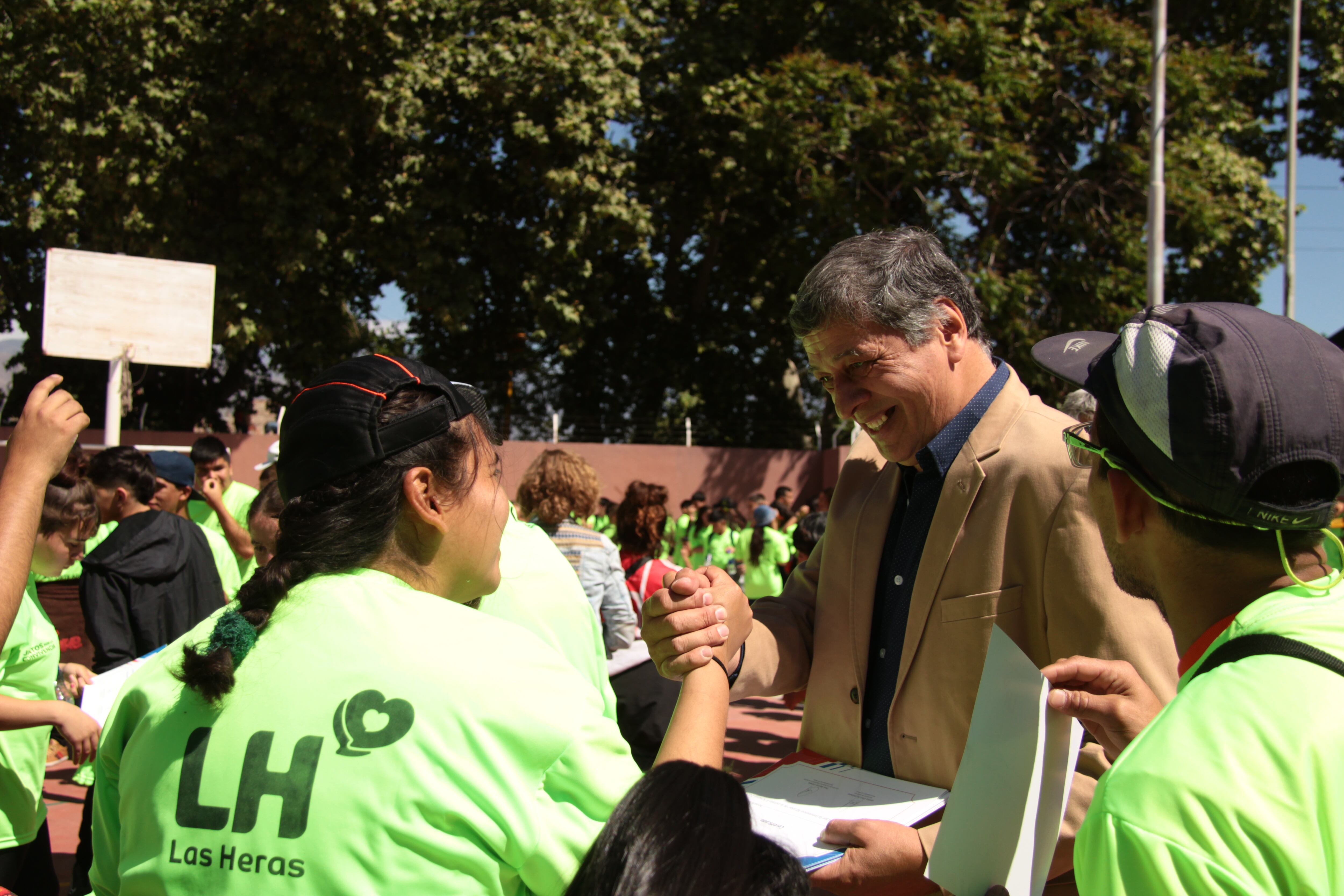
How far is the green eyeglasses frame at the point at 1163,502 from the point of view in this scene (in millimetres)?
1040

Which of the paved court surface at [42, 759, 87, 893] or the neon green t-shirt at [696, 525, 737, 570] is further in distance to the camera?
the neon green t-shirt at [696, 525, 737, 570]

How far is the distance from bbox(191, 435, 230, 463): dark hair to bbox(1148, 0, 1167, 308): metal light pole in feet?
29.3

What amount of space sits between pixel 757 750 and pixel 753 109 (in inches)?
426

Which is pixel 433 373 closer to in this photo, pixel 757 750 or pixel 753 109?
pixel 757 750

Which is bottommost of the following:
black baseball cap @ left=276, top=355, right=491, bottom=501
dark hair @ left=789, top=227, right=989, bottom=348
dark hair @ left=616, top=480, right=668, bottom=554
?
dark hair @ left=616, top=480, right=668, bottom=554

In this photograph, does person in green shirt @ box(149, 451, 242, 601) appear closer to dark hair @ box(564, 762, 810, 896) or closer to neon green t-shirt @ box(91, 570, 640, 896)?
neon green t-shirt @ box(91, 570, 640, 896)

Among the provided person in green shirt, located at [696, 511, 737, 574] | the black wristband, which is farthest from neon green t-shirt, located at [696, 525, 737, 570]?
the black wristband

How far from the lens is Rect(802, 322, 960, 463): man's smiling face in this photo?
6.30 feet

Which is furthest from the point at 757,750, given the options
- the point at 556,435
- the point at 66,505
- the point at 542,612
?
the point at 556,435

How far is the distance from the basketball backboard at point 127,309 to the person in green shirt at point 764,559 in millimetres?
4959

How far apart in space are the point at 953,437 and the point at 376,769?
1.25 metres

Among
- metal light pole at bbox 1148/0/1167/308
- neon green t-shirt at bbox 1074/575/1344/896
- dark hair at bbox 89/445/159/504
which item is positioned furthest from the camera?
metal light pole at bbox 1148/0/1167/308

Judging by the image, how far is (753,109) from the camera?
15.0 meters

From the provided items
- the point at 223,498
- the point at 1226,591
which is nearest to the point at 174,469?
the point at 223,498
